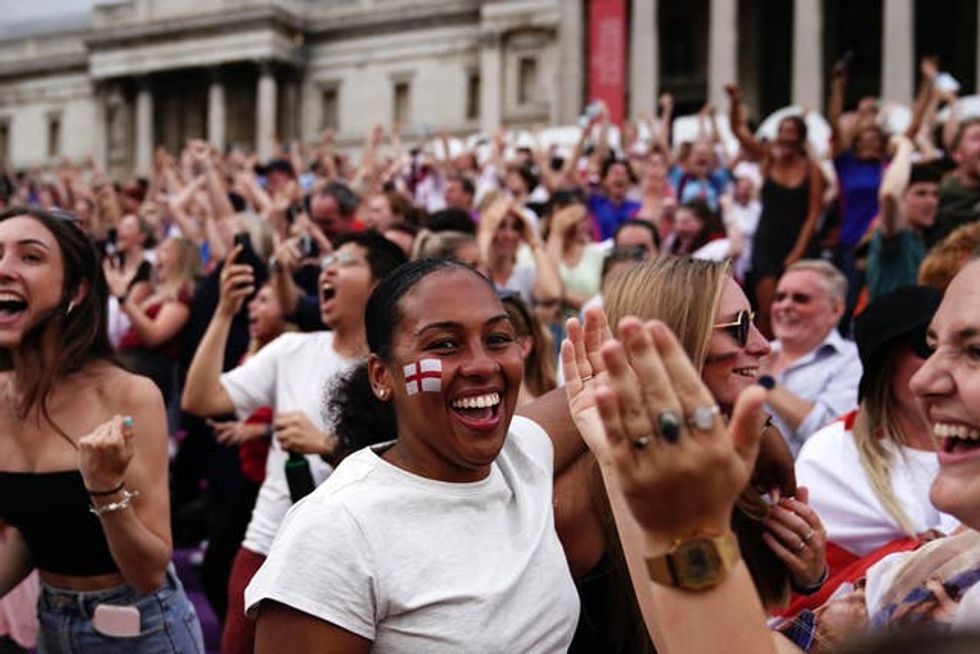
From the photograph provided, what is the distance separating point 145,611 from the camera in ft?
10.8

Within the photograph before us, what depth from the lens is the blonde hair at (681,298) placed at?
2.76 m

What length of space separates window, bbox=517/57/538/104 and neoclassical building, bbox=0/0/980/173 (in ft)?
0.26

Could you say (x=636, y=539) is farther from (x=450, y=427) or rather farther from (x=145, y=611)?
(x=145, y=611)

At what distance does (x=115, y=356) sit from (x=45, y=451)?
44 cm

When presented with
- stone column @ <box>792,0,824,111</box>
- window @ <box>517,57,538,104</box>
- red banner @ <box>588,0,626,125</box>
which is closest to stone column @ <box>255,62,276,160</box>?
window @ <box>517,57,538,104</box>

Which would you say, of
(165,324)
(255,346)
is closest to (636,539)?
(255,346)

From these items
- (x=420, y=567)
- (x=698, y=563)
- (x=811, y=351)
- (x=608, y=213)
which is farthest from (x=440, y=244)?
(x=608, y=213)

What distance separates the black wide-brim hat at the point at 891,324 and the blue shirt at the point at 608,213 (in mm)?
7296

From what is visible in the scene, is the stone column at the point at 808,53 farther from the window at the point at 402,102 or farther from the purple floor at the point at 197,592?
the purple floor at the point at 197,592

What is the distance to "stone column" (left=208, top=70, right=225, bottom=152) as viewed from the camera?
50.9 meters

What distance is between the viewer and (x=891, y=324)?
3713 mm

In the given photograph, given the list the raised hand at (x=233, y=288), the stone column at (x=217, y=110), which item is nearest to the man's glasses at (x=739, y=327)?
the raised hand at (x=233, y=288)

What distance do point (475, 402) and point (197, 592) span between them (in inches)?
206

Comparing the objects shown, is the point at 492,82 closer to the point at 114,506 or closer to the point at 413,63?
the point at 413,63
